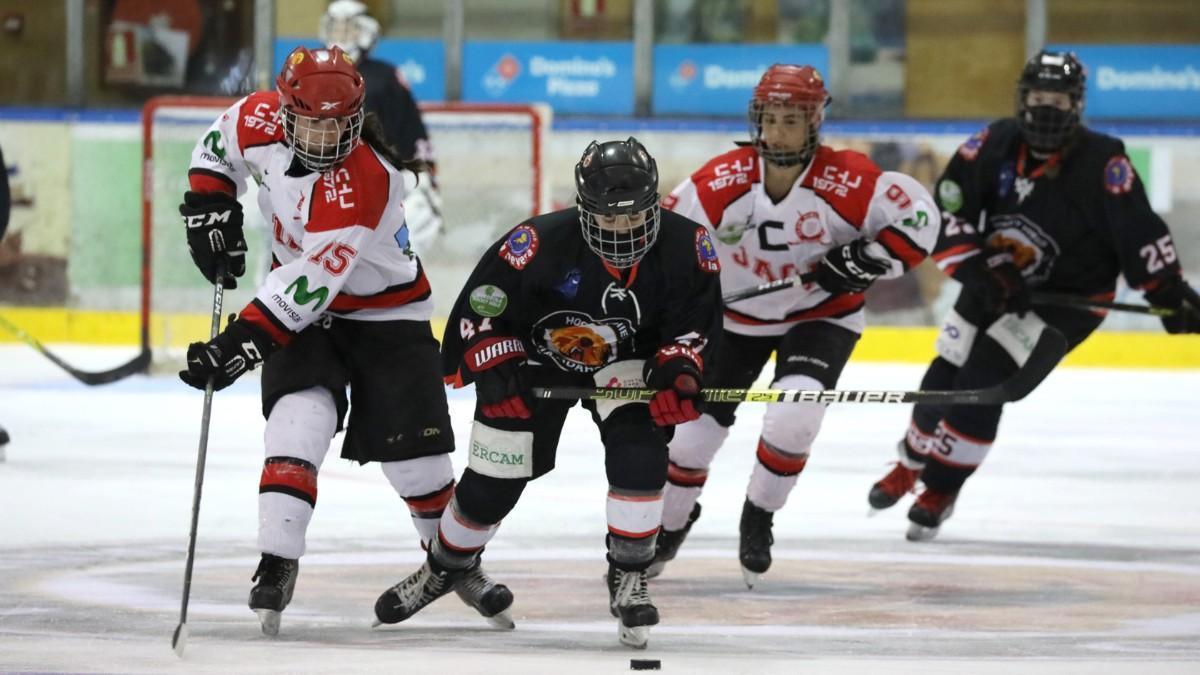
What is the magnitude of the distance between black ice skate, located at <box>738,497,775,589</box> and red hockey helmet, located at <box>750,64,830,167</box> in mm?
778

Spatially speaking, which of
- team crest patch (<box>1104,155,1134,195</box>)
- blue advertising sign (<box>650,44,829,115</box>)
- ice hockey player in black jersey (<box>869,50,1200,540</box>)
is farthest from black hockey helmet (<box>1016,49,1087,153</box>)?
blue advertising sign (<box>650,44,829,115</box>)

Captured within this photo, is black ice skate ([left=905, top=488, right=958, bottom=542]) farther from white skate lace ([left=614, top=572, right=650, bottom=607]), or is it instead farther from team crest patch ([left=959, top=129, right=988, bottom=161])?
white skate lace ([left=614, top=572, right=650, bottom=607])

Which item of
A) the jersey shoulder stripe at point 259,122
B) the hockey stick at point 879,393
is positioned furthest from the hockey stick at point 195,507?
the hockey stick at point 879,393

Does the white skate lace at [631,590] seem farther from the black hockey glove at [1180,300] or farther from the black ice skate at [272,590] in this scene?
the black hockey glove at [1180,300]

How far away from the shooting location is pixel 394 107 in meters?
7.54

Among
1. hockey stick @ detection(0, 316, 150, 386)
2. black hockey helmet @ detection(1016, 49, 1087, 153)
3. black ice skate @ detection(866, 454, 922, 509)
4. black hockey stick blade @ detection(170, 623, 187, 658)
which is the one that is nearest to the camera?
black hockey stick blade @ detection(170, 623, 187, 658)

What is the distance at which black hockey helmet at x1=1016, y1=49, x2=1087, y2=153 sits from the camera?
5.07 m

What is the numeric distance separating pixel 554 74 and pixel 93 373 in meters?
3.27

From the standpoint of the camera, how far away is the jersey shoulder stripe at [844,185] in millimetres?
4656

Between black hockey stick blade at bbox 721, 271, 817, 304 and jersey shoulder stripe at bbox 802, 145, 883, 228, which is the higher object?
jersey shoulder stripe at bbox 802, 145, 883, 228

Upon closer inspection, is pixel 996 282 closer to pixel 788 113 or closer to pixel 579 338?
pixel 788 113

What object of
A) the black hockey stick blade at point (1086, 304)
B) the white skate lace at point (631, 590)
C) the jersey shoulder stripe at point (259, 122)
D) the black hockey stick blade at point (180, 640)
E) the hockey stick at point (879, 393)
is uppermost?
the jersey shoulder stripe at point (259, 122)

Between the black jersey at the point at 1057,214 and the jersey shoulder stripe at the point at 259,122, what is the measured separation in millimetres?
1927

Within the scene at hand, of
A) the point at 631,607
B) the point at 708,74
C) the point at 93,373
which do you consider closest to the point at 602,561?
the point at 631,607
